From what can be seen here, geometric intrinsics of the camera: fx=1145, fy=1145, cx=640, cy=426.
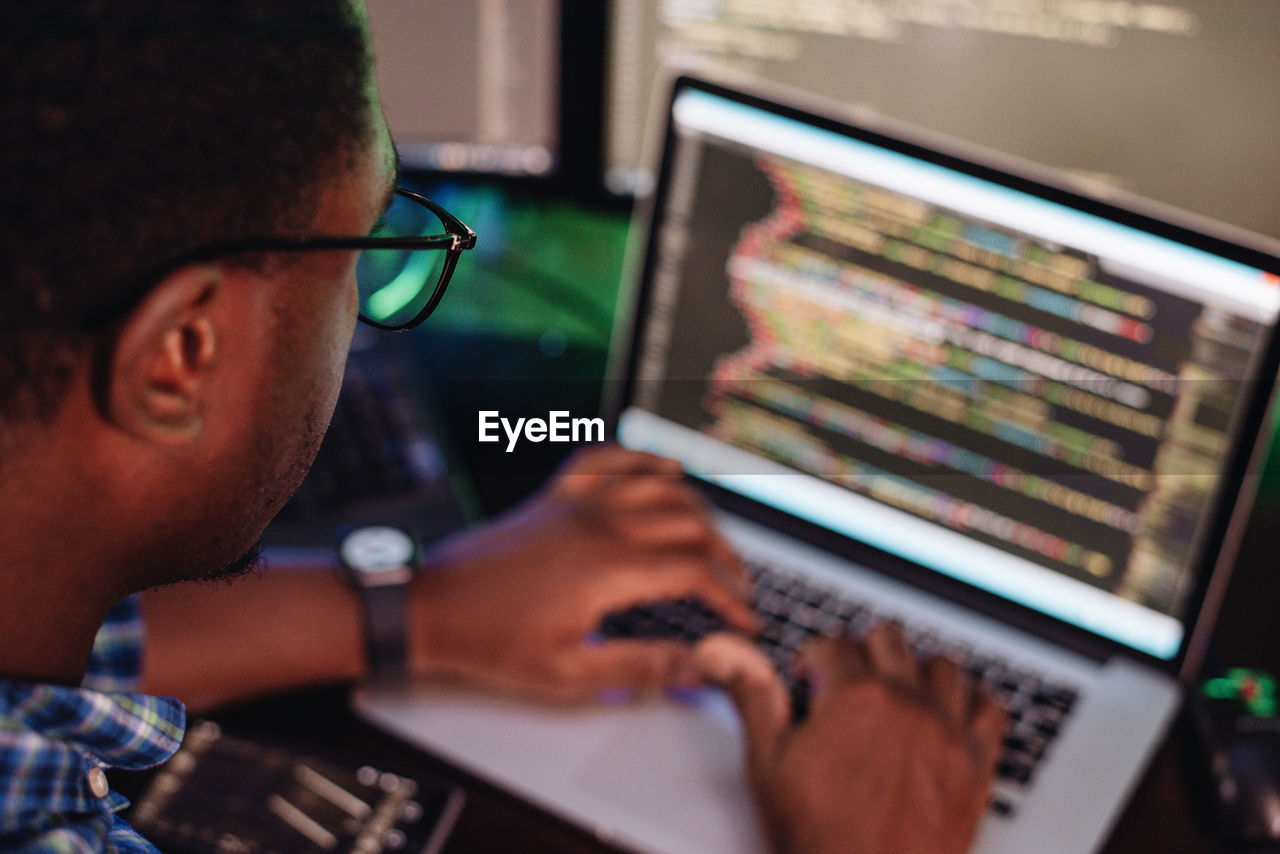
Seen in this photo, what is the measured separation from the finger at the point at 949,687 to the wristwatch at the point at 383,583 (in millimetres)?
362

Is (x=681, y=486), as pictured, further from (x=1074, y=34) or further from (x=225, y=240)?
(x=225, y=240)

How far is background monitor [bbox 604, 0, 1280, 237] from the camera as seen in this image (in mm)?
817

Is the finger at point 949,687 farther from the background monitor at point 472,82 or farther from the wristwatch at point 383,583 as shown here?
the background monitor at point 472,82

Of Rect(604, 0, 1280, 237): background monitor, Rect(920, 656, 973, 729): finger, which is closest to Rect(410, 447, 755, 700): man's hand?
Result: Rect(920, 656, 973, 729): finger

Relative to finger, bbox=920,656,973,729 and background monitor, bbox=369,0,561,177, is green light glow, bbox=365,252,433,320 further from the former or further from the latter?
finger, bbox=920,656,973,729

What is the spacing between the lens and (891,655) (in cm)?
79

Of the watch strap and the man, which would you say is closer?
the man

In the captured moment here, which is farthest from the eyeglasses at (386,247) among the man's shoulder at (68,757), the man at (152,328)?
the man's shoulder at (68,757)

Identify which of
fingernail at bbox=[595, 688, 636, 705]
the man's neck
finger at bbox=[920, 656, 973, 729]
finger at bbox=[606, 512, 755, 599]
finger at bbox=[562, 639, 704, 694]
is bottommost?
fingernail at bbox=[595, 688, 636, 705]

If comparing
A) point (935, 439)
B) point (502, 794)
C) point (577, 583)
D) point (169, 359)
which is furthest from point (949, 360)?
point (169, 359)

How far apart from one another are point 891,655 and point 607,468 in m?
0.27

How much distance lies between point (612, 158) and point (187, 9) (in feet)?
2.21

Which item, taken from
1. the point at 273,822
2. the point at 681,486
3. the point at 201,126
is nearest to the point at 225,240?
the point at 201,126

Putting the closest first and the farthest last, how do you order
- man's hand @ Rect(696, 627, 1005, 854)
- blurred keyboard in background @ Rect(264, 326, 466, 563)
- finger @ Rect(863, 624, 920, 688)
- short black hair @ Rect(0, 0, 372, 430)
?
1. short black hair @ Rect(0, 0, 372, 430)
2. man's hand @ Rect(696, 627, 1005, 854)
3. finger @ Rect(863, 624, 920, 688)
4. blurred keyboard in background @ Rect(264, 326, 466, 563)
